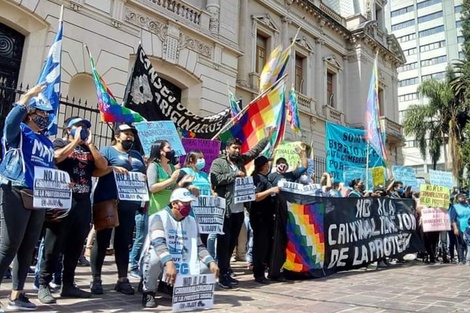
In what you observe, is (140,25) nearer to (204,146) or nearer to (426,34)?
(204,146)

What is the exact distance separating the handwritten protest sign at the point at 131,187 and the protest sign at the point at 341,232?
7.57 feet

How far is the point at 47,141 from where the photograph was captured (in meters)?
3.77

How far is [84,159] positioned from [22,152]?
0.74m

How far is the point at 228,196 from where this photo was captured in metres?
5.54

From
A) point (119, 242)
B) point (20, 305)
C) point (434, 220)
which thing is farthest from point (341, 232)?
point (20, 305)

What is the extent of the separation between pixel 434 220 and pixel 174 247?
23.0ft

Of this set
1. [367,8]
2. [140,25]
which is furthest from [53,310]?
[367,8]

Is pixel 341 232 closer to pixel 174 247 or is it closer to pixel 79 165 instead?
pixel 174 247

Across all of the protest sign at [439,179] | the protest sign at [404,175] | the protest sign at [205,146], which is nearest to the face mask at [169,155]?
the protest sign at [205,146]

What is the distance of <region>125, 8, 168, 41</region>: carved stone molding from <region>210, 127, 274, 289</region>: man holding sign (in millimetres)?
7375

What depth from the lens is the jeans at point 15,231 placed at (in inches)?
136

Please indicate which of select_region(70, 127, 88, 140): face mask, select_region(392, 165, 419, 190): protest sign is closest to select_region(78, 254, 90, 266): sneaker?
select_region(70, 127, 88, 140): face mask

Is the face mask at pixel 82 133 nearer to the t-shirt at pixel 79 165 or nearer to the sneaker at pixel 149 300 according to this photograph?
the t-shirt at pixel 79 165

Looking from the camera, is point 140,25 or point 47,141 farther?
point 140,25
